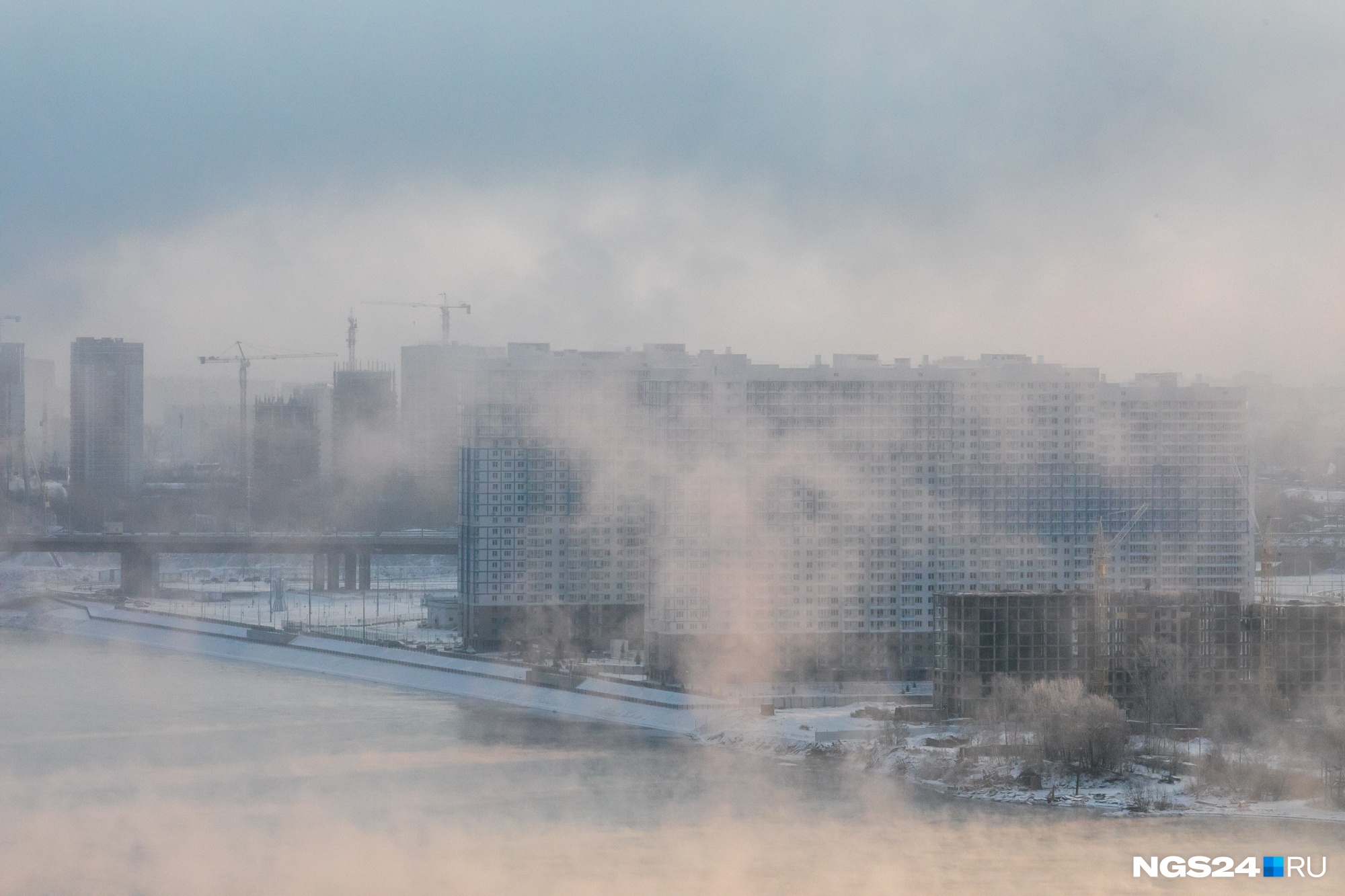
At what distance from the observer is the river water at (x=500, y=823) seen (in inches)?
401

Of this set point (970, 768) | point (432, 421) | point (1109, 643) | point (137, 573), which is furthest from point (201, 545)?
point (970, 768)

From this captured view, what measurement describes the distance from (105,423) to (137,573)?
7.74 m

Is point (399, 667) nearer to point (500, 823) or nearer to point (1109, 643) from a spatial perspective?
point (1109, 643)

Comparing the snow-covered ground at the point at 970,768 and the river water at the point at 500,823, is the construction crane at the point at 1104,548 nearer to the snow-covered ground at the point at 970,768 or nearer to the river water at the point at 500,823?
the snow-covered ground at the point at 970,768

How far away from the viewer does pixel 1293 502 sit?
80.7 ft

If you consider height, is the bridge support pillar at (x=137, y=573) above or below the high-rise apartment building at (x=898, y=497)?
below

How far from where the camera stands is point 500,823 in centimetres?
1163

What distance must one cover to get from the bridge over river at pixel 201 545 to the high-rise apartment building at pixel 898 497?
1218cm

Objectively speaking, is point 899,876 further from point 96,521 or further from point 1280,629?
point 96,521

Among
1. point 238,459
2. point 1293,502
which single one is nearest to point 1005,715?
point 1293,502

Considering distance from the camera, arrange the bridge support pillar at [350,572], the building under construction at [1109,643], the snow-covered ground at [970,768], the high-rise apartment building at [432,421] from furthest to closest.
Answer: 1. the high-rise apartment building at [432,421]
2. the bridge support pillar at [350,572]
3. the building under construction at [1109,643]
4. the snow-covered ground at [970,768]

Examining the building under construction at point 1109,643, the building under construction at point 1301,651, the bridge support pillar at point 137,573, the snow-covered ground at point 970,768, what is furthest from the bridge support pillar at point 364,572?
the building under construction at point 1301,651

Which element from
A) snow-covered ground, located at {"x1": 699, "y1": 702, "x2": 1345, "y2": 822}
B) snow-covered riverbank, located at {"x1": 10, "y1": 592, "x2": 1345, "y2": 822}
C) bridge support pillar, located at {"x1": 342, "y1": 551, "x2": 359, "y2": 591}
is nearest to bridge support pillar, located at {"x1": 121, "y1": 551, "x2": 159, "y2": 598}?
bridge support pillar, located at {"x1": 342, "y1": 551, "x2": 359, "y2": 591}

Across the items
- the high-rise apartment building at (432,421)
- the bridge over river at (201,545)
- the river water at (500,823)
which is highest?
the high-rise apartment building at (432,421)
